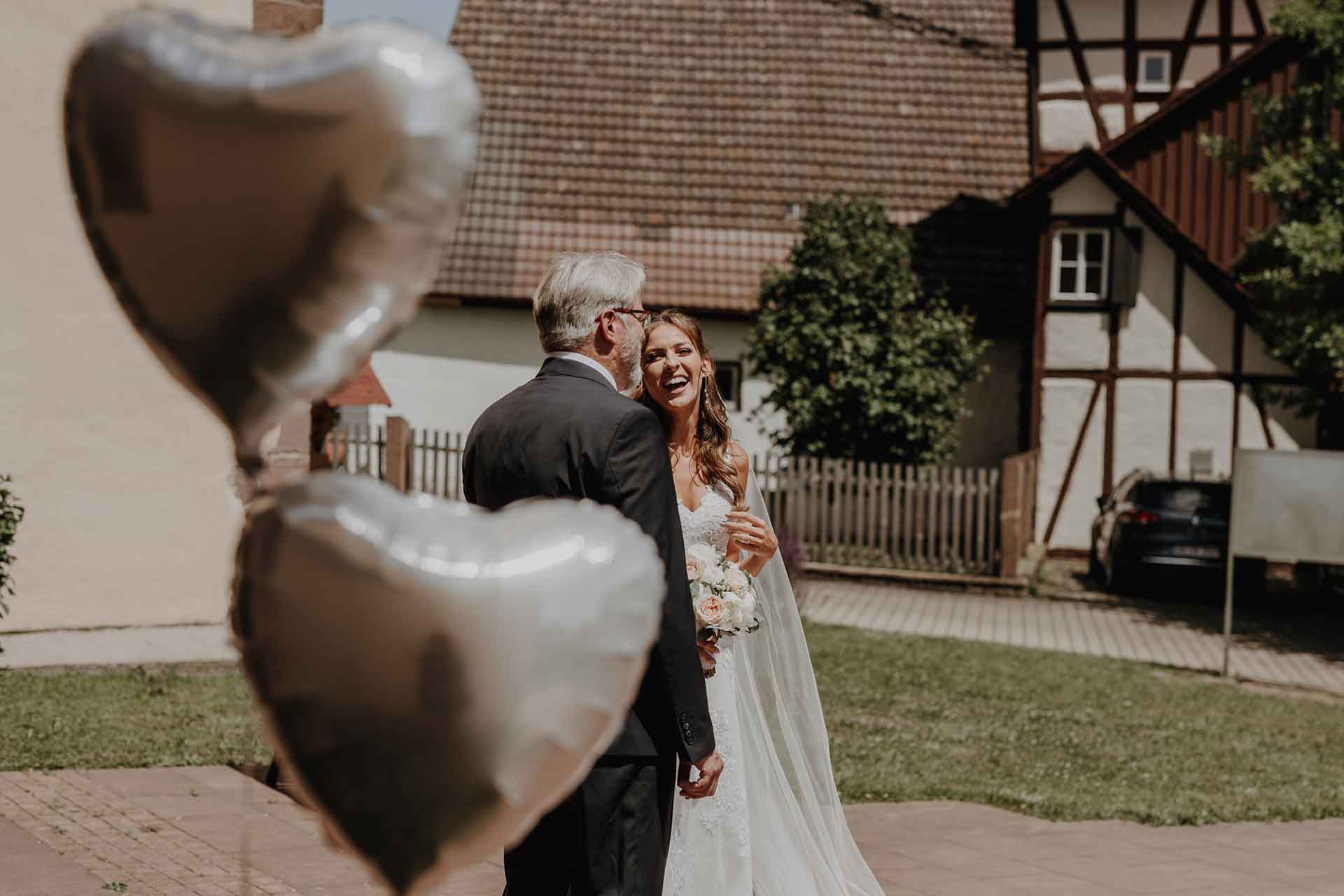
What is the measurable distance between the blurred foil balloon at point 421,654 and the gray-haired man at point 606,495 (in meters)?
1.41

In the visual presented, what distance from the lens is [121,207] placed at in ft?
7.52

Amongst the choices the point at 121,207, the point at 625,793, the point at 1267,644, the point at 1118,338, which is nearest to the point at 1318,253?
the point at 1267,644

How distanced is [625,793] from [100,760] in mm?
4605

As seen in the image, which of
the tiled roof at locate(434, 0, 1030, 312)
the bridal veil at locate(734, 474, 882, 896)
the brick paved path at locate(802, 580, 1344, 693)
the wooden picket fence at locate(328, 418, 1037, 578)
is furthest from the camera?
the tiled roof at locate(434, 0, 1030, 312)

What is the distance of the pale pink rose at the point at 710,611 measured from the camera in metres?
4.91

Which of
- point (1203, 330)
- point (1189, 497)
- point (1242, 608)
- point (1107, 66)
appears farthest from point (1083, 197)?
point (1242, 608)

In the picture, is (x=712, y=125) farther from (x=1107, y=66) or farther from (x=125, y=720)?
(x=125, y=720)

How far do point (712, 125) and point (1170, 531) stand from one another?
1044 centimetres

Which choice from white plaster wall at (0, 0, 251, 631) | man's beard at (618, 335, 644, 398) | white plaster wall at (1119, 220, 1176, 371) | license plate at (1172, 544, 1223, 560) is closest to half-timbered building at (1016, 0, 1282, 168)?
white plaster wall at (1119, 220, 1176, 371)

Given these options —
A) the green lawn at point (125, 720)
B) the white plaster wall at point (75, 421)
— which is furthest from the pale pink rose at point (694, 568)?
the white plaster wall at point (75, 421)

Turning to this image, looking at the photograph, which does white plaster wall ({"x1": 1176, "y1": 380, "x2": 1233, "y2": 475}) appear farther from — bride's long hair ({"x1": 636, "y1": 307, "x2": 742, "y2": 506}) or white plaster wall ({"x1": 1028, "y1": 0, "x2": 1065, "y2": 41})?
bride's long hair ({"x1": 636, "y1": 307, "x2": 742, "y2": 506})

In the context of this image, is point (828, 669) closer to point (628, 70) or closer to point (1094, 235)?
point (1094, 235)

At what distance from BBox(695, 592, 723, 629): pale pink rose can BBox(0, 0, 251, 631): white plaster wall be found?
7197 mm

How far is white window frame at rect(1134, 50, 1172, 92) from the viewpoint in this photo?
2323 centimetres
